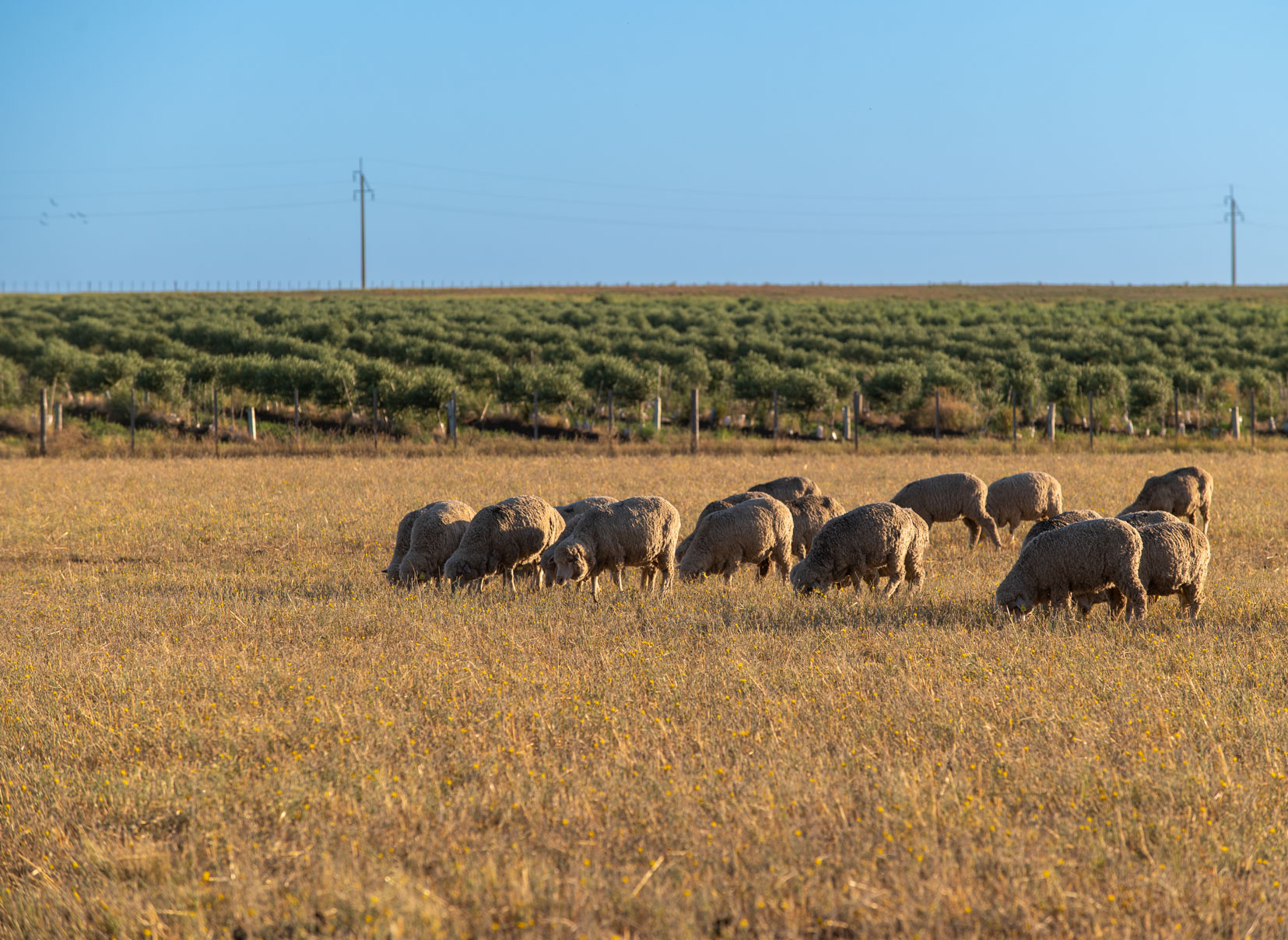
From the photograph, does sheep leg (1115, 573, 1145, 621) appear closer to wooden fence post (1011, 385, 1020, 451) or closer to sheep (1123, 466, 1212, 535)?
sheep (1123, 466, 1212, 535)

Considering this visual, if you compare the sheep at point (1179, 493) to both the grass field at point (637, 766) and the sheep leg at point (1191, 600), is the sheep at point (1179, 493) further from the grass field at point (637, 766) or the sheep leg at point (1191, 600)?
the sheep leg at point (1191, 600)

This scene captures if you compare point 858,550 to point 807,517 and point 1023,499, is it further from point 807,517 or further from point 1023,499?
point 1023,499

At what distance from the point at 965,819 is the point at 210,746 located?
4402 mm

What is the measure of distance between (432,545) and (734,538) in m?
3.51

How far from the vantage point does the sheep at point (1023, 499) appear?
1581 cm

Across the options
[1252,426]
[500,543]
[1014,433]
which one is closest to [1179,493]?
[500,543]

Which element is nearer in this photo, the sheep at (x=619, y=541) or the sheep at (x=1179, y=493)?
the sheep at (x=619, y=541)

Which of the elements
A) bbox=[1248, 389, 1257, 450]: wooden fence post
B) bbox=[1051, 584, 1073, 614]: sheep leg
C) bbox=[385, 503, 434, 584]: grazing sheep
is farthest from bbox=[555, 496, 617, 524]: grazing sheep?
bbox=[1248, 389, 1257, 450]: wooden fence post

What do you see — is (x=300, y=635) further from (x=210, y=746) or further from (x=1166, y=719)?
(x=1166, y=719)

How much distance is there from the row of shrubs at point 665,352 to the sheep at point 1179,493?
2474 centimetres

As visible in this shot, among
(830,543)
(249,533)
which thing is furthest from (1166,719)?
(249,533)

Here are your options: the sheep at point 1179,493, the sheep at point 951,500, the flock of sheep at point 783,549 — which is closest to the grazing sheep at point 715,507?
the flock of sheep at point 783,549

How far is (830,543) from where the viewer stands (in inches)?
452

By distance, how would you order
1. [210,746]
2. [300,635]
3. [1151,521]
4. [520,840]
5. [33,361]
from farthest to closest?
[33,361] → [1151,521] → [300,635] → [210,746] → [520,840]
